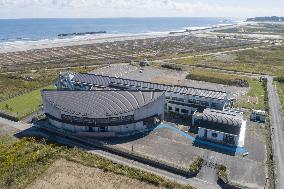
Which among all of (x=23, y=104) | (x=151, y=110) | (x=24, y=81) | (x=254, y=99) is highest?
(x=151, y=110)

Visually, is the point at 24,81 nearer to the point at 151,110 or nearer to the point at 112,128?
the point at 112,128

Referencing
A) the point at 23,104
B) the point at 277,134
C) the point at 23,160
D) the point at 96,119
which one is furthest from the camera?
the point at 23,104

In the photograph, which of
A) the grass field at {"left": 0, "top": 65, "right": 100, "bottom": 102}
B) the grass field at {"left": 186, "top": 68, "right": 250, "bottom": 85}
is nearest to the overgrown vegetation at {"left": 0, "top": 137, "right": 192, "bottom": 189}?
the grass field at {"left": 0, "top": 65, "right": 100, "bottom": 102}

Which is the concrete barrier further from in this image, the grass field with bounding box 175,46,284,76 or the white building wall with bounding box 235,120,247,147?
the grass field with bounding box 175,46,284,76

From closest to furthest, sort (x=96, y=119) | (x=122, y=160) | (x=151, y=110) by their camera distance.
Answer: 1. (x=122, y=160)
2. (x=96, y=119)
3. (x=151, y=110)

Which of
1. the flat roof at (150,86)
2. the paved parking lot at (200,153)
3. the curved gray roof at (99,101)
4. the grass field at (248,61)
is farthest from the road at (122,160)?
the grass field at (248,61)

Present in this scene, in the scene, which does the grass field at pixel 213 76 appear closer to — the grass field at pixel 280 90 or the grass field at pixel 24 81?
the grass field at pixel 280 90

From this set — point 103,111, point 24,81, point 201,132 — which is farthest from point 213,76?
point 24,81

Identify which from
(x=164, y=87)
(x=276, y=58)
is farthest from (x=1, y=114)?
(x=276, y=58)
